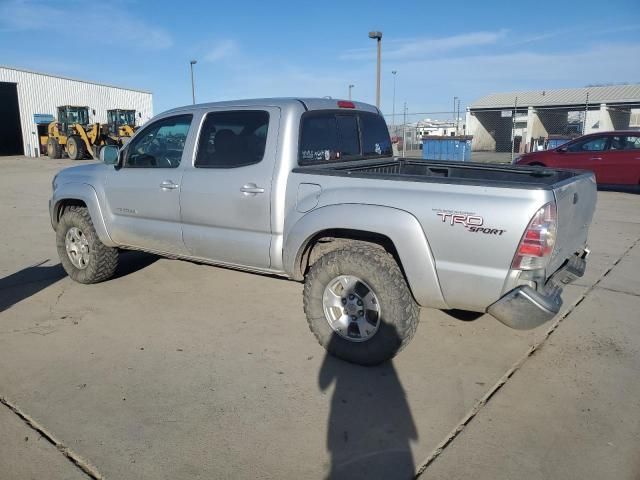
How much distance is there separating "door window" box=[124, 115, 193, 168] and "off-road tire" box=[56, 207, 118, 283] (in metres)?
0.84

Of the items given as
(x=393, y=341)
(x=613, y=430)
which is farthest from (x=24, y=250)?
(x=613, y=430)

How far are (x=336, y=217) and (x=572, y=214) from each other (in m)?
1.57

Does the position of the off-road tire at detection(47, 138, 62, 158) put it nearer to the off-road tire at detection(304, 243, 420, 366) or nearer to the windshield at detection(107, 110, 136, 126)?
the windshield at detection(107, 110, 136, 126)

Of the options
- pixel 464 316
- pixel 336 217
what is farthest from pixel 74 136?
pixel 336 217

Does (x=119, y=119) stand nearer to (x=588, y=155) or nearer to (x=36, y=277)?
(x=588, y=155)

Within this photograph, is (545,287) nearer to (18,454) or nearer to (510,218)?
(510,218)

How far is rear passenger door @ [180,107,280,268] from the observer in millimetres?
4059

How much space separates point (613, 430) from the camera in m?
2.94

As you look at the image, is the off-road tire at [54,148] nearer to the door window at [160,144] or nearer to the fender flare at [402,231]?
the door window at [160,144]

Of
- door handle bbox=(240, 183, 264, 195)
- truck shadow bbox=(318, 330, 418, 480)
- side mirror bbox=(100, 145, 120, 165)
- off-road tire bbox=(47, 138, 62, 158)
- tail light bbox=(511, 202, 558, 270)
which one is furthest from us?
off-road tire bbox=(47, 138, 62, 158)

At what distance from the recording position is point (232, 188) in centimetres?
419

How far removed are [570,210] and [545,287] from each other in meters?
0.53

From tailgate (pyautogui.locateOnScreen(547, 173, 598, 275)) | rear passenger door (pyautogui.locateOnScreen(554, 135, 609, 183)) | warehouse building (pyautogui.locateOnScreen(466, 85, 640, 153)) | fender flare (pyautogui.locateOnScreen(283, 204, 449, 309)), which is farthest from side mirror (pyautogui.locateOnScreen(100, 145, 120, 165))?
warehouse building (pyautogui.locateOnScreen(466, 85, 640, 153))

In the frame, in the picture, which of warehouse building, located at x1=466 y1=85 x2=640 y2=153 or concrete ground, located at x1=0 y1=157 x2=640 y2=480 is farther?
warehouse building, located at x1=466 y1=85 x2=640 y2=153
